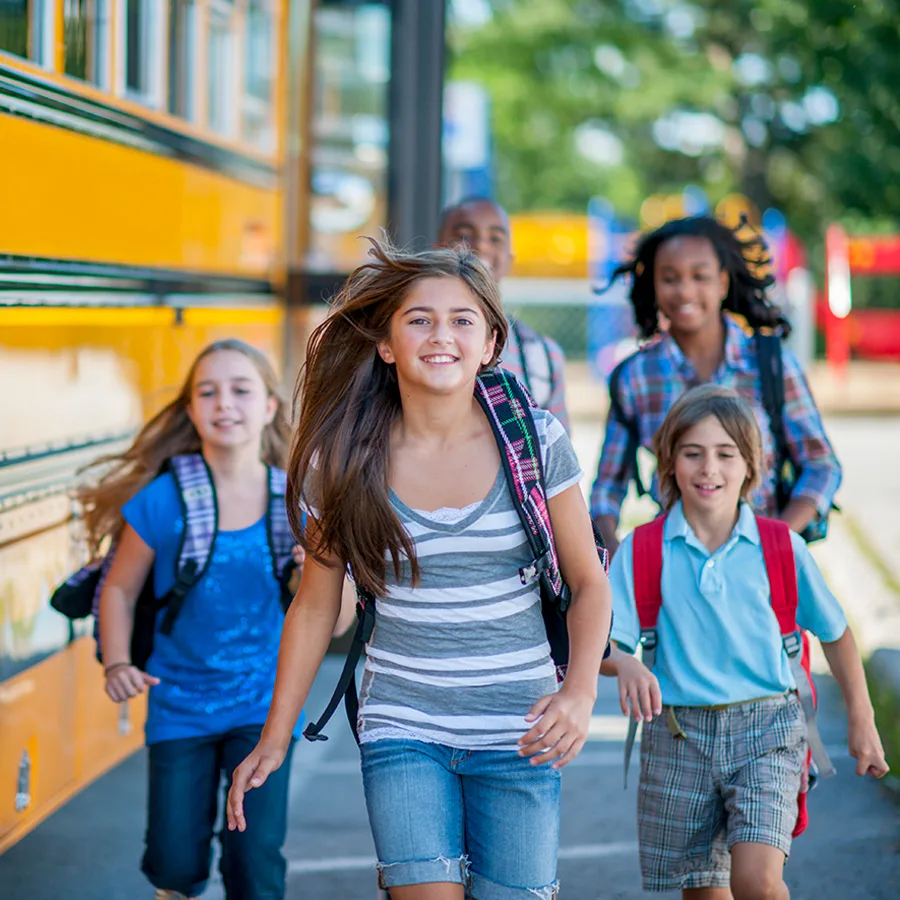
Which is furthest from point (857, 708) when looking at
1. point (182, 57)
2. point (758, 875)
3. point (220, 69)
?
point (220, 69)

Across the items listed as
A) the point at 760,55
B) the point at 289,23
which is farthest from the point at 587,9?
the point at 289,23

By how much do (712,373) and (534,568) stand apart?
1.32 metres

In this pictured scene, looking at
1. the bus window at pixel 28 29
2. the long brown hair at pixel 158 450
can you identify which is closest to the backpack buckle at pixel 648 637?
the long brown hair at pixel 158 450

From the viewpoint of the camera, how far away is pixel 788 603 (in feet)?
9.87

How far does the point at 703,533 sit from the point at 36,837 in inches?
91.3

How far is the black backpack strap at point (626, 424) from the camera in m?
3.74

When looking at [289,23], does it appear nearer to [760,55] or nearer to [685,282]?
[685,282]

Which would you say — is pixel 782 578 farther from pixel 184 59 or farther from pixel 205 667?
pixel 184 59

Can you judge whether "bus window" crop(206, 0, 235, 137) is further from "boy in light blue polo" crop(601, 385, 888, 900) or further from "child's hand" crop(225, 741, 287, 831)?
"child's hand" crop(225, 741, 287, 831)

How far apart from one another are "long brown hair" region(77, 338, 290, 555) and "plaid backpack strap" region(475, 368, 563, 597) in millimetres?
995

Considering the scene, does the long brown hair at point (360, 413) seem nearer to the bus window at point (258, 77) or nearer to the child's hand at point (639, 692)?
the child's hand at point (639, 692)

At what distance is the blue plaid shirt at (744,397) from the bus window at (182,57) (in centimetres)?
156

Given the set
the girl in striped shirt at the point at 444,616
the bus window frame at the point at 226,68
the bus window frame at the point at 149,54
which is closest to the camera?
the girl in striped shirt at the point at 444,616

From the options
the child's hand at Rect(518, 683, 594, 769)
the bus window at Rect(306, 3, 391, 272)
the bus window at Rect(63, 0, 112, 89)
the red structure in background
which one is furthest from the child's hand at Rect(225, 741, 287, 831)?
the red structure in background
